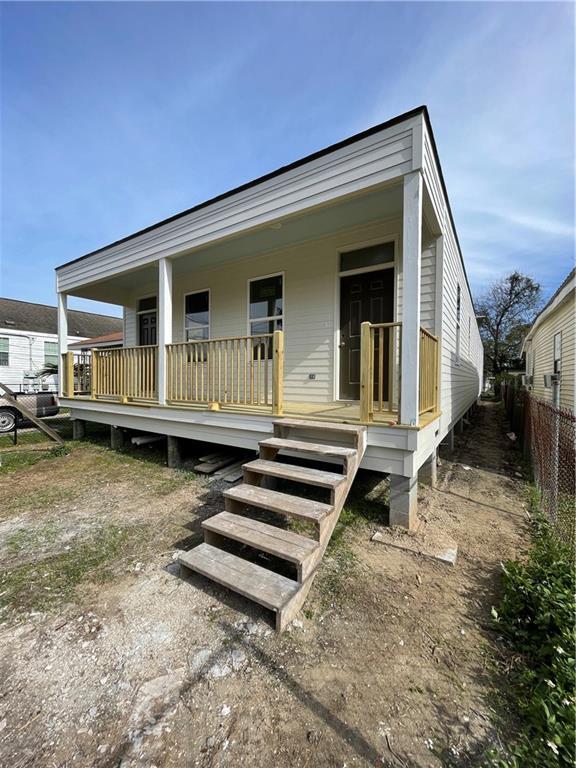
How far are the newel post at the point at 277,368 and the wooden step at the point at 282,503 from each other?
1.06 m

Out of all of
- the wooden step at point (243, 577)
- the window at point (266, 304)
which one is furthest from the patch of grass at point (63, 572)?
the window at point (266, 304)

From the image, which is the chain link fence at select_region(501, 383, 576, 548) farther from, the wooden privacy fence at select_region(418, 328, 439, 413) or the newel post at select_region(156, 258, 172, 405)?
the newel post at select_region(156, 258, 172, 405)

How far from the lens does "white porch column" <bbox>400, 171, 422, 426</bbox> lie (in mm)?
3062

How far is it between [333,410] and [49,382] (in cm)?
1922

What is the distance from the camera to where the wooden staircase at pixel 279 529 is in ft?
6.91

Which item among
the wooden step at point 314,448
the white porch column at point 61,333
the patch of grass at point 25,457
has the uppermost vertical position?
the white porch column at point 61,333

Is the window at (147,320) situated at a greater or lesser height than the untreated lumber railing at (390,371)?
greater

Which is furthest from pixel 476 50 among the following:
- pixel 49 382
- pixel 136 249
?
pixel 49 382

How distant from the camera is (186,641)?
1.92 meters

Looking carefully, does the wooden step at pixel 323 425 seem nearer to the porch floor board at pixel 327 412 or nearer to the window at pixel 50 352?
the porch floor board at pixel 327 412

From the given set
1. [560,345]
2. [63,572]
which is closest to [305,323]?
[63,572]

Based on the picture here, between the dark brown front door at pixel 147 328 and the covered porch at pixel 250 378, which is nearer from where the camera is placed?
the covered porch at pixel 250 378

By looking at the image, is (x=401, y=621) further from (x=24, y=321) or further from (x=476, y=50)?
(x=24, y=321)

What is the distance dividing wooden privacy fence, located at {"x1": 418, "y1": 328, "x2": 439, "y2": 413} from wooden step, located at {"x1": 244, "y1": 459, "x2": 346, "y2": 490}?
1.30 metres
